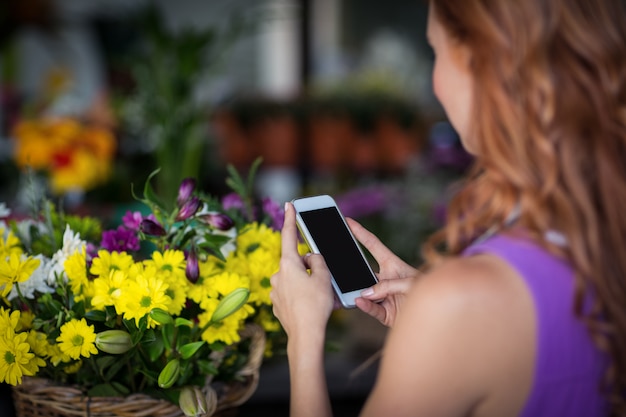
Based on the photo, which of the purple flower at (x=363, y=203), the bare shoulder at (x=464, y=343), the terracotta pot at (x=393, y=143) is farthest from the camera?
the terracotta pot at (x=393, y=143)

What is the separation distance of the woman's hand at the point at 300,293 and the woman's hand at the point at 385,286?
0.26 ft

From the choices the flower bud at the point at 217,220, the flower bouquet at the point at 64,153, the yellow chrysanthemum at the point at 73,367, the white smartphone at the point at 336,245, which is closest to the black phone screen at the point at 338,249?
the white smartphone at the point at 336,245

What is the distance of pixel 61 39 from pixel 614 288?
210 inches

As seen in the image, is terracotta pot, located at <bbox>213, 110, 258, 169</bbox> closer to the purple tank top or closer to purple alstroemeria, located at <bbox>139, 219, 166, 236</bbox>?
purple alstroemeria, located at <bbox>139, 219, 166, 236</bbox>

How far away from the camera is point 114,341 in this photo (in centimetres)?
103

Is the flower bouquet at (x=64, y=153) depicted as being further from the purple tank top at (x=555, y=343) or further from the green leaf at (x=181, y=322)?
the purple tank top at (x=555, y=343)

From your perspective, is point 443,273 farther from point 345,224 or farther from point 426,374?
point 345,224

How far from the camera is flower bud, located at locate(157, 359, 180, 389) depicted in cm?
104

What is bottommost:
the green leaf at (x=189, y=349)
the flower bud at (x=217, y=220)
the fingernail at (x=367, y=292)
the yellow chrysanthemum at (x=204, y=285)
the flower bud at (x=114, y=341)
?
the green leaf at (x=189, y=349)

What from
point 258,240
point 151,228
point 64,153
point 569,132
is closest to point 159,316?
point 151,228

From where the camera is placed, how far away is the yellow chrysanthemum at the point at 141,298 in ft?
3.37

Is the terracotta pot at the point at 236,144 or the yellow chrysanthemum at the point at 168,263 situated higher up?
the yellow chrysanthemum at the point at 168,263

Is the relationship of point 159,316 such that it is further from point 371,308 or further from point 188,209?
point 371,308

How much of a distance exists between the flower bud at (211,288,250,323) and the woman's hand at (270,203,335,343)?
1.8 inches
